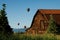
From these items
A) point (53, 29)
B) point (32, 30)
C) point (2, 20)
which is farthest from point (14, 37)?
point (32, 30)

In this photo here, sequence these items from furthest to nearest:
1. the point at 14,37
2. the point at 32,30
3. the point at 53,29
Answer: the point at 32,30 → the point at 53,29 → the point at 14,37

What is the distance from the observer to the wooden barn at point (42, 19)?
212 feet

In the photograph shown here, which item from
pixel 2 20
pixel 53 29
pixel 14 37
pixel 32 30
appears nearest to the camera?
pixel 14 37

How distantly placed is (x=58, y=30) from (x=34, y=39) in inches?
1450

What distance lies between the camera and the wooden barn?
212 feet

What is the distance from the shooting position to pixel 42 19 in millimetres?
66125

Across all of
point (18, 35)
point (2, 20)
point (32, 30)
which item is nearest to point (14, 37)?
point (18, 35)

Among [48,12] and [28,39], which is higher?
[48,12]

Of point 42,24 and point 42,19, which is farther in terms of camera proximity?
point 42,19

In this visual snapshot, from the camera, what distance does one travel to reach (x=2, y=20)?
50312 mm

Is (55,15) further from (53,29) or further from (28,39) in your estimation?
(28,39)

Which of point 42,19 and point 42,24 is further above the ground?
point 42,19

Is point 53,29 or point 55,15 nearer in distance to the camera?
point 53,29

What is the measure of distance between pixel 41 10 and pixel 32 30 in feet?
20.3
